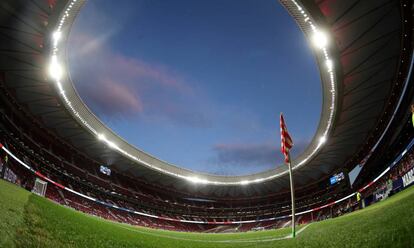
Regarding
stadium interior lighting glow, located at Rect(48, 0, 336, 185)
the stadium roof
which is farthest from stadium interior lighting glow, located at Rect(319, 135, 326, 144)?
the stadium roof

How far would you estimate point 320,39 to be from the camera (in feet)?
79.2

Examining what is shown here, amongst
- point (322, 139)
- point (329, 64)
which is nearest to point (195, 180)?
point (322, 139)

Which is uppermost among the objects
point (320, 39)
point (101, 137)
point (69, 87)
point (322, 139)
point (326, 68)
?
point (320, 39)

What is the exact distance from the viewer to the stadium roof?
864 inches

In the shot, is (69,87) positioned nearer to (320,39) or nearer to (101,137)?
(101,137)

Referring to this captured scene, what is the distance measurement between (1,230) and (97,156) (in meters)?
49.5

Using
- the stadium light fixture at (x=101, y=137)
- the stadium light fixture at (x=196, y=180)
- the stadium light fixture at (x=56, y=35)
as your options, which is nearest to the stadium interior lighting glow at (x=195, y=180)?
the stadium light fixture at (x=196, y=180)

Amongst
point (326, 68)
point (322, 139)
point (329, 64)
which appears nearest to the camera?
point (329, 64)

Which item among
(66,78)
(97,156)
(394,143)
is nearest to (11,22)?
(66,78)

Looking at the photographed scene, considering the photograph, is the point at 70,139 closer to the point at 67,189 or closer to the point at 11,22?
the point at 67,189

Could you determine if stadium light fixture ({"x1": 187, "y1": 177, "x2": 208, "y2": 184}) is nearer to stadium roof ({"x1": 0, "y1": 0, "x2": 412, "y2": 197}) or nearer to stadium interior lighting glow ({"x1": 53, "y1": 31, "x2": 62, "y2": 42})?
stadium roof ({"x1": 0, "y1": 0, "x2": 412, "y2": 197})

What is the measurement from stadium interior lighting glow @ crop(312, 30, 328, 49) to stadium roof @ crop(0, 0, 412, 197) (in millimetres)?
87

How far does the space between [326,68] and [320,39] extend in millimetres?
3663

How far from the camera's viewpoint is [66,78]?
30.0 meters
